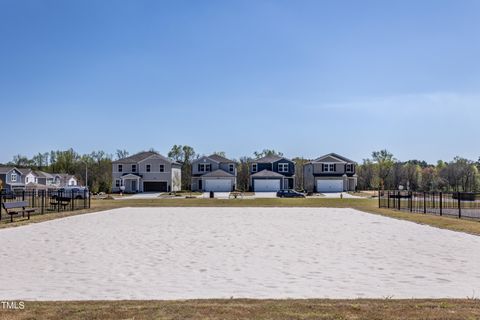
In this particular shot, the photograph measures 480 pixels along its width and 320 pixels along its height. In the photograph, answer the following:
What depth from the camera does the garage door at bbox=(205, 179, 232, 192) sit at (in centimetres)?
7569

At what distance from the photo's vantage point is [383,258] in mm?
11859

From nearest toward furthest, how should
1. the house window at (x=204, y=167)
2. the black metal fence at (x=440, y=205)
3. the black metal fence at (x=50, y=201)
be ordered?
the black metal fence at (x=440, y=205) → the black metal fence at (x=50, y=201) → the house window at (x=204, y=167)

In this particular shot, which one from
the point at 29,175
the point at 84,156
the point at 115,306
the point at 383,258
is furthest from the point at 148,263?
the point at 84,156

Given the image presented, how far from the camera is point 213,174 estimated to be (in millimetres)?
75812

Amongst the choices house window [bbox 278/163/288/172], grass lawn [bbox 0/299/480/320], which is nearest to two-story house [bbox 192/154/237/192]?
house window [bbox 278/163/288/172]

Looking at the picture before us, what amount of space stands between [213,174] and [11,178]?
38.5m

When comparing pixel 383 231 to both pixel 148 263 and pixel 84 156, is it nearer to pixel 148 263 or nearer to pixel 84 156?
pixel 148 263

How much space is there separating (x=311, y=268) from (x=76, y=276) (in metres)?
5.10

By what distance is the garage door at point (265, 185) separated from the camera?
76062mm

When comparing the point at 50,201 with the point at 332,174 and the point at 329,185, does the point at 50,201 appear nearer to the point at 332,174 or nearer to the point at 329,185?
the point at 329,185

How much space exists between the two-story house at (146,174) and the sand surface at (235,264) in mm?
57110

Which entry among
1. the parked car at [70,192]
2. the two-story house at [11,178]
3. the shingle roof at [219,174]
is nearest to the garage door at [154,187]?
the shingle roof at [219,174]

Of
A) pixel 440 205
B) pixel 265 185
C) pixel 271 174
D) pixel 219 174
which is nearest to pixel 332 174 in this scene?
pixel 271 174

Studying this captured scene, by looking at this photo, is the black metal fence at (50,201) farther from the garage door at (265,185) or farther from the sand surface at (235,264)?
the garage door at (265,185)
